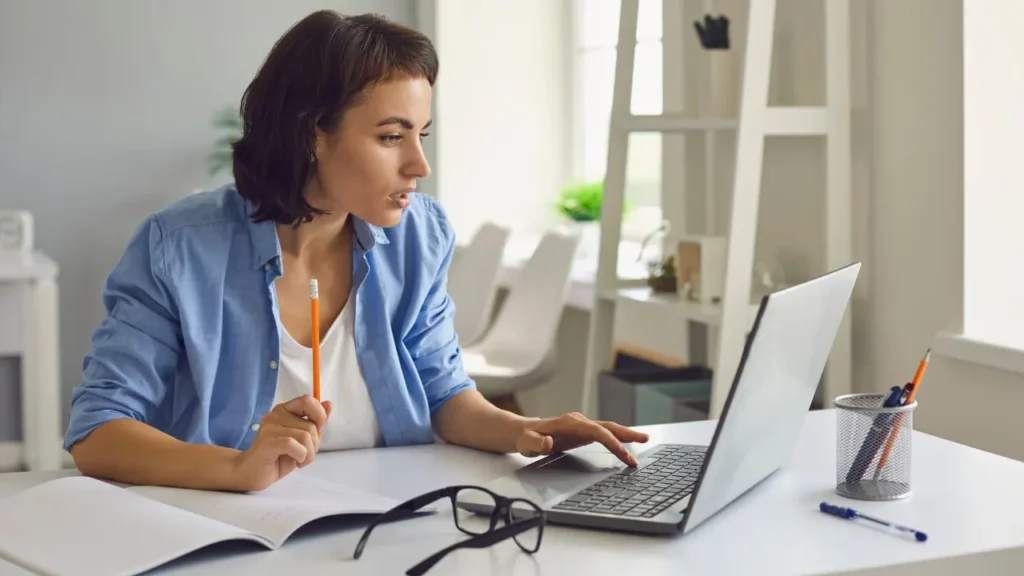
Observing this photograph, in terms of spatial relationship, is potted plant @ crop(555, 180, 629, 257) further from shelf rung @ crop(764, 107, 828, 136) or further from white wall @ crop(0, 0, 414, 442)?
shelf rung @ crop(764, 107, 828, 136)

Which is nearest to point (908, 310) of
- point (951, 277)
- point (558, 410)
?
point (951, 277)

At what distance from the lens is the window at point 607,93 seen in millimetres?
4117

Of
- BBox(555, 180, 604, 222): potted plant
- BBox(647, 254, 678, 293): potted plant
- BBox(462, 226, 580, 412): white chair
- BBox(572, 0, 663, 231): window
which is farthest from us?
BBox(555, 180, 604, 222): potted plant

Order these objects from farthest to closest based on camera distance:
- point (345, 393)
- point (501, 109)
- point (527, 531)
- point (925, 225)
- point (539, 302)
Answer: point (501, 109), point (539, 302), point (925, 225), point (345, 393), point (527, 531)

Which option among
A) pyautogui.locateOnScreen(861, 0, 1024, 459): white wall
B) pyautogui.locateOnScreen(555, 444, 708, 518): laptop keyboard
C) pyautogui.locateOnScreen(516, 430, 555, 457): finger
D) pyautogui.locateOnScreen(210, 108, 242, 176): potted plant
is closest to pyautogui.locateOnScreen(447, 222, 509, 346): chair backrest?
pyautogui.locateOnScreen(210, 108, 242, 176): potted plant

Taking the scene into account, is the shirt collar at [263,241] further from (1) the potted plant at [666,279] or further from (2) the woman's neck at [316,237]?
(1) the potted plant at [666,279]

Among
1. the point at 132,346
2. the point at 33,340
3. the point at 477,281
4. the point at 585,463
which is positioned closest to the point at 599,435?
the point at 585,463

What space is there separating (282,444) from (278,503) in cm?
6

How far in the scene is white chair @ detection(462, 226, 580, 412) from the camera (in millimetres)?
3369

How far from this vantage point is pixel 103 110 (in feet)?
15.1

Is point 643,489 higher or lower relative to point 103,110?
lower

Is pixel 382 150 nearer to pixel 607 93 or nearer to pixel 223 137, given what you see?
pixel 607 93

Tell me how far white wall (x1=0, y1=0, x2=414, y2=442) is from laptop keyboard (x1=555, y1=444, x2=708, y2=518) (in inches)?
144

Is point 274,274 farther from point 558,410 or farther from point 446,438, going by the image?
point 558,410
